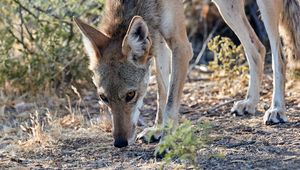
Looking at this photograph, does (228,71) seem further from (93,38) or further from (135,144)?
(93,38)

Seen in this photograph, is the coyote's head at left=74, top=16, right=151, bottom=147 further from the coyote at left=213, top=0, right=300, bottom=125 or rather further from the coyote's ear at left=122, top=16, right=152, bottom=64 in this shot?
the coyote at left=213, top=0, right=300, bottom=125

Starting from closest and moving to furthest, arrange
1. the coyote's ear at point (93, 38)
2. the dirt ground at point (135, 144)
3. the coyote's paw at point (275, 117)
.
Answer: the dirt ground at point (135, 144) < the coyote's ear at point (93, 38) < the coyote's paw at point (275, 117)

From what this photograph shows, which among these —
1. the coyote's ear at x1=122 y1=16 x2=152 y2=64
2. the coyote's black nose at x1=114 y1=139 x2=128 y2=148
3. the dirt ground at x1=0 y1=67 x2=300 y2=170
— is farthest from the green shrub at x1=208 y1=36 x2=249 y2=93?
the coyote's black nose at x1=114 y1=139 x2=128 y2=148

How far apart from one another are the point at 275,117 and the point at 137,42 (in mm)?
1716

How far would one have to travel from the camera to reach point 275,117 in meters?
7.00

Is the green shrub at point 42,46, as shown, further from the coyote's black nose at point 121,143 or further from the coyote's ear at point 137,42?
the coyote's black nose at point 121,143

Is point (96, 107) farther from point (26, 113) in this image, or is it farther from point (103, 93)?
point (103, 93)

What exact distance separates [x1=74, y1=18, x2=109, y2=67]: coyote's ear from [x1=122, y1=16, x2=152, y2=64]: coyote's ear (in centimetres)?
27

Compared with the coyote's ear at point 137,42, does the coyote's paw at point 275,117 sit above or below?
below

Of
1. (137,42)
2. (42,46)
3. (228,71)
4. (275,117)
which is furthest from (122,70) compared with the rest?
(42,46)

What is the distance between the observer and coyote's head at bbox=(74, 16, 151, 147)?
6.07 metres

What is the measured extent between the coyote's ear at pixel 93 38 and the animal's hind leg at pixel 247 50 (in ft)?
6.15

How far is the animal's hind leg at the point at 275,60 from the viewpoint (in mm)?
7023

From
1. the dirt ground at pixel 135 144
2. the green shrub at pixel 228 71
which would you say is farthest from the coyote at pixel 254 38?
the green shrub at pixel 228 71
